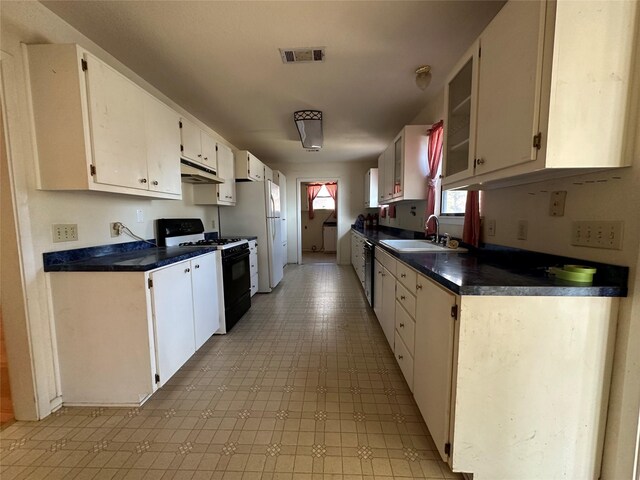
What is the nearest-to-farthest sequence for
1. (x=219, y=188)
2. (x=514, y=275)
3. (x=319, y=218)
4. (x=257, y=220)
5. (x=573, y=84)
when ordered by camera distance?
(x=573, y=84), (x=514, y=275), (x=219, y=188), (x=257, y=220), (x=319, y=218)

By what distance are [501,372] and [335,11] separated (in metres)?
2.08

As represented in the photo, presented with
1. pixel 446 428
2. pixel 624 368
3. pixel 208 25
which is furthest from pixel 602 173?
pixel 208 25

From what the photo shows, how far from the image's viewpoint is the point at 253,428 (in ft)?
4.97

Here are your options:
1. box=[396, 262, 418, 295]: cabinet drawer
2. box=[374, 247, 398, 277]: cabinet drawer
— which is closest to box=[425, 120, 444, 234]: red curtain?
box=[374, 247, 398, 277]: cabinet drawer

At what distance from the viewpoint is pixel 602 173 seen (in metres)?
1.11

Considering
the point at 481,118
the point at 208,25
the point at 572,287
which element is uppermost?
the point at 208,25

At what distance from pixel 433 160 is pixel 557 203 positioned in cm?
147

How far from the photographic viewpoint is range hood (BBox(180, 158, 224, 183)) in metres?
2.63

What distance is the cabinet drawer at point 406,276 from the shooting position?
1603mm

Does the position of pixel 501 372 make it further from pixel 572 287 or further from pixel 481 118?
pixel 481 118

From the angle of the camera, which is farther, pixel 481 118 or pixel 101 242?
pixel 101 242

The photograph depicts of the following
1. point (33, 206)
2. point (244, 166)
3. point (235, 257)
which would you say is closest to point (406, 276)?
point (235, 257)

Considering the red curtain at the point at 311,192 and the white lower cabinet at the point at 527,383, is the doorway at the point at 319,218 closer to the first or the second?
the red curtain at the point at 311,192

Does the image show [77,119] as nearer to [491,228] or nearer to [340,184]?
[491,228]
